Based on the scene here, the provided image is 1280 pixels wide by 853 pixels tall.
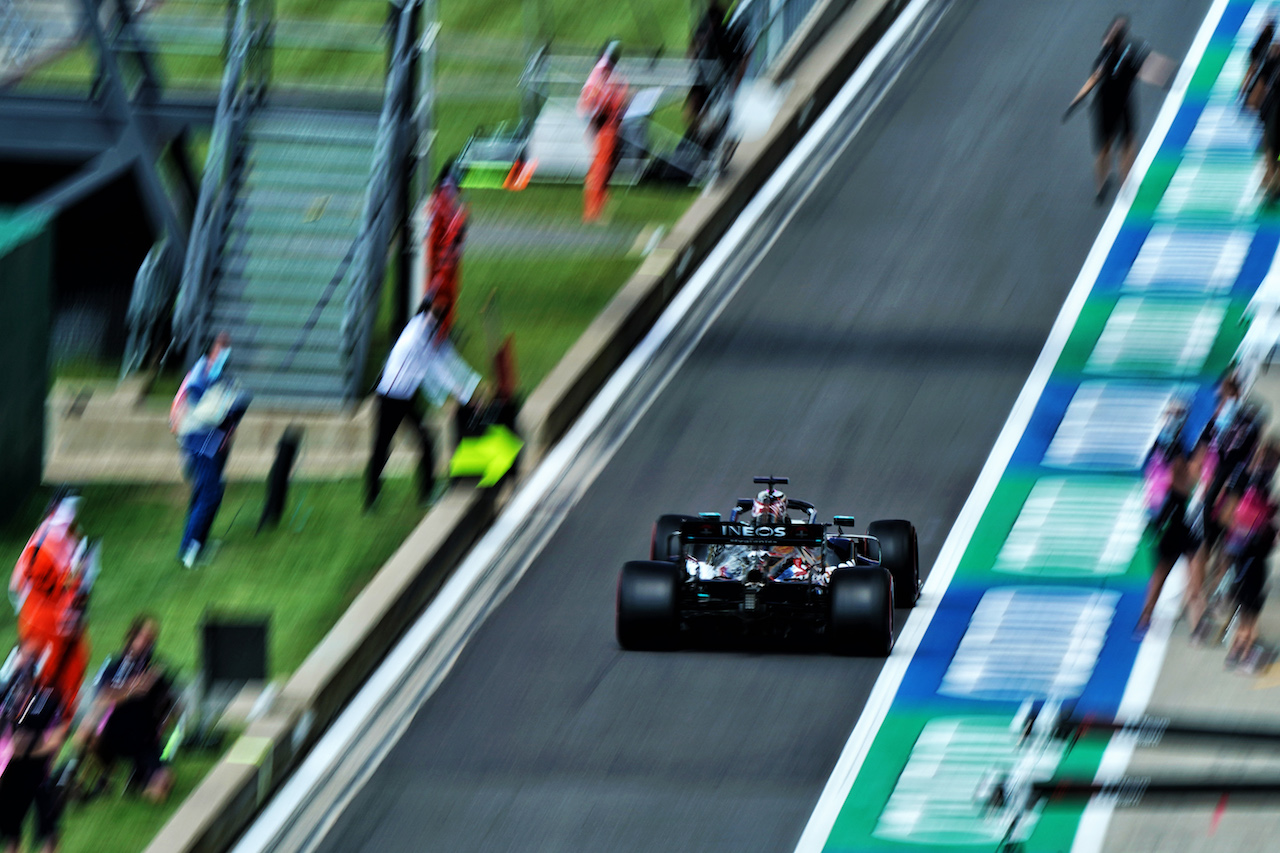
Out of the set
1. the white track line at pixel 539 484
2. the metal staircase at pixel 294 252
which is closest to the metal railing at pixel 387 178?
the metal staircase at pixel 294 252

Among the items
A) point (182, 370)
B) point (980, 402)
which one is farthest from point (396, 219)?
point (980, 402)

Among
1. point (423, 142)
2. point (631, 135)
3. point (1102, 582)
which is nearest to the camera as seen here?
point (1102, 582)

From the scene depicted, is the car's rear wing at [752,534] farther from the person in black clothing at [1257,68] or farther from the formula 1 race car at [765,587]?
the person in black clothing at [1257,68]

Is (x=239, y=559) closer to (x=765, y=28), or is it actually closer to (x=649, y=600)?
(x=649, y=600)

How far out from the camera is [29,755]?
→ 12.0 m

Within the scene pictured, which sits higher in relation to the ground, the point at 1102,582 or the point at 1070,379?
the point at 1070,379

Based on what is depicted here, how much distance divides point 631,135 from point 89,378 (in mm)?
7930

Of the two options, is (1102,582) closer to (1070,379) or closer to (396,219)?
(1070,379)

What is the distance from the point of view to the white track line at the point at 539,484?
1323cm

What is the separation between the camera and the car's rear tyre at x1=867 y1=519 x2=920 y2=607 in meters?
15.5

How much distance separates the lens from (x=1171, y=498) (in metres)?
14.6

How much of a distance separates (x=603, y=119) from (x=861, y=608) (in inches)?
497

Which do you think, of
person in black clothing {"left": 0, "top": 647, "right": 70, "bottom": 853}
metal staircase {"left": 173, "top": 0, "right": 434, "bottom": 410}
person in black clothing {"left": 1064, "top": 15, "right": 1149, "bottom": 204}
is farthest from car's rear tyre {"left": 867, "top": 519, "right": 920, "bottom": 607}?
person in black clothing {"left": 1064, "top": 15, "right": 1149, "bottom": 204}

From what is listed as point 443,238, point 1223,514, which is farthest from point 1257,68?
point 1223,514
